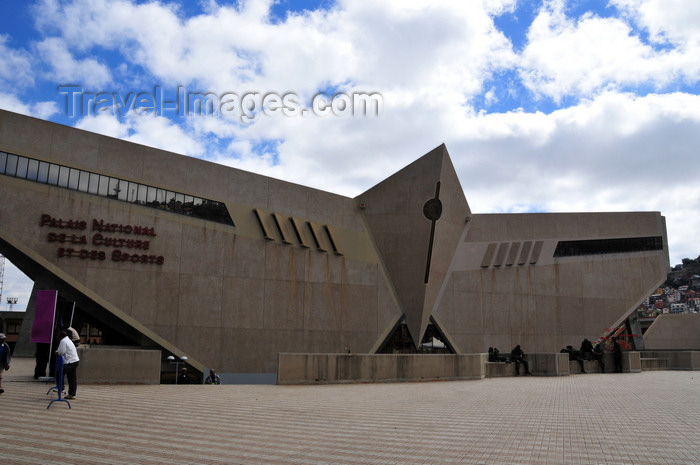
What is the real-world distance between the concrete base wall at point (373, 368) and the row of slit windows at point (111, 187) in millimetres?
13656

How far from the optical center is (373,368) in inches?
813

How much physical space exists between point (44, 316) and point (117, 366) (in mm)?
2556

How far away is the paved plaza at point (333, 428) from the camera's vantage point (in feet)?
24.9

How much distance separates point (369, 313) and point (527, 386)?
16077 millimetres

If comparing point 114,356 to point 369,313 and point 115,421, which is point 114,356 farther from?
point 369,313

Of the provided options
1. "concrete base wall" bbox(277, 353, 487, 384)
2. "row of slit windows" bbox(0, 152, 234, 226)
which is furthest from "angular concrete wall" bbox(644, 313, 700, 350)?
"row of slit windows" bbox(0, 152, 234, 226)

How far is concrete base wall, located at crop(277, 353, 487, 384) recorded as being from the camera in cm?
1897

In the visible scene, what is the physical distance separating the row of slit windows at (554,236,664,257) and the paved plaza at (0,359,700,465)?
2915 cm

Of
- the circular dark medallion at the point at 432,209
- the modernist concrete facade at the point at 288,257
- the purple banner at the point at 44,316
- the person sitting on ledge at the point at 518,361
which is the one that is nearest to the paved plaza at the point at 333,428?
the purple banner at the point at 44,316

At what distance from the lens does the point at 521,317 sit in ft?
138

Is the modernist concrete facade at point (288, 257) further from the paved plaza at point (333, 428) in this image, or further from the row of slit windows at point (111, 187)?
the paved plaza at point (333, 428)

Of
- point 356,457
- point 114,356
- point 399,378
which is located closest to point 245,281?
point 399,378

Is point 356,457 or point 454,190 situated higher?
point 454,190

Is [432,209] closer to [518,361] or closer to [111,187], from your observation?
[518,361]
